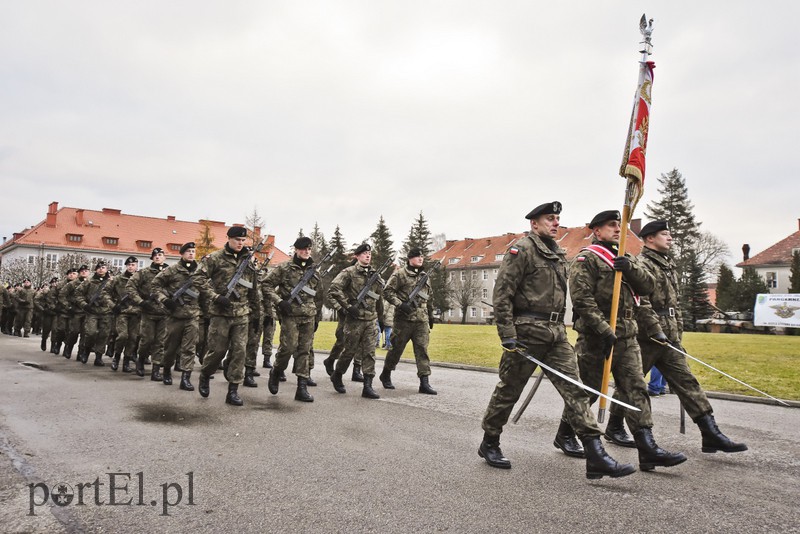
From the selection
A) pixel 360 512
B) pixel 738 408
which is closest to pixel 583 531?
pixel 360 512

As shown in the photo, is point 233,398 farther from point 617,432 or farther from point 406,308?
point 617,432

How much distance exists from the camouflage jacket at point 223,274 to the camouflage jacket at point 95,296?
17.5ft

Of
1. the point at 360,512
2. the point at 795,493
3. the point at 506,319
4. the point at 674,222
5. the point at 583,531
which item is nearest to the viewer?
the point at 583,531

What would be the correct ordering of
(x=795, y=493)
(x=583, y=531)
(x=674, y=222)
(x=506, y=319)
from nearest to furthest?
(x=583, y=531), (x=795, y=493), (x=506, y=319), (x=674, y=222)

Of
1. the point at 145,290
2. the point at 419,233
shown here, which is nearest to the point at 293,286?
the point at 145,290

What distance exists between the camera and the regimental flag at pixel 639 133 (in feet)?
22.1

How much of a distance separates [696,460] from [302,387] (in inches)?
205

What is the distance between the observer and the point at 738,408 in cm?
854

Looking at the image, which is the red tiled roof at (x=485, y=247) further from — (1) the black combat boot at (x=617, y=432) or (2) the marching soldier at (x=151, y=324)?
(1) the black combat boot at (x=617, y=432)

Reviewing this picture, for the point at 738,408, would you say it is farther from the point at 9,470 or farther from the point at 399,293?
the point at 9,470

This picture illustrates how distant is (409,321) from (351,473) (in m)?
5.00

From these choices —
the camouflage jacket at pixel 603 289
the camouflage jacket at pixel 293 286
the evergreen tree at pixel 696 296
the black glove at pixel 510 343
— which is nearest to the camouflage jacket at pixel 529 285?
the black glove at pixel 510 343

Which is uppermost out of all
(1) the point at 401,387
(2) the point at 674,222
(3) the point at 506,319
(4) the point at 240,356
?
(2) the point at 674,222

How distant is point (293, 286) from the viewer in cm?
919
